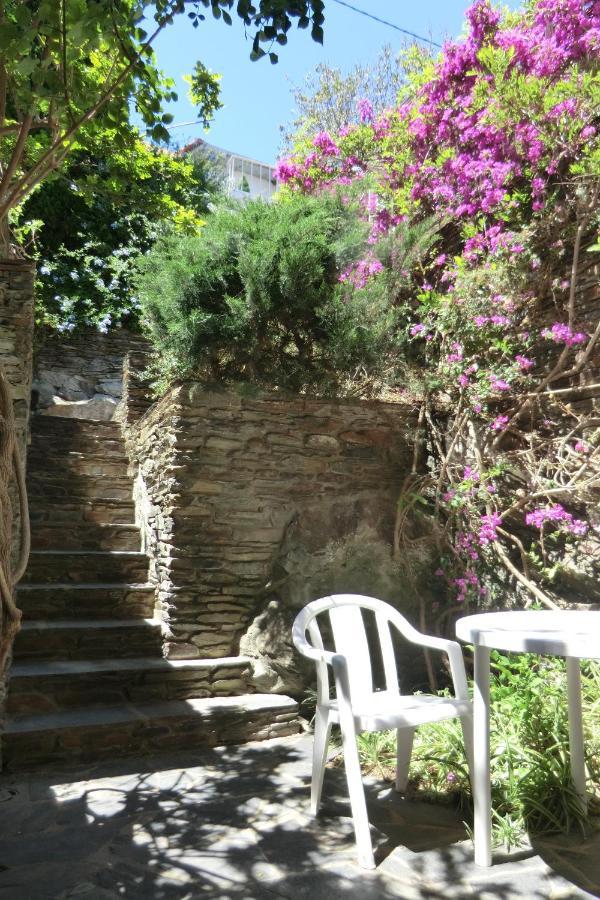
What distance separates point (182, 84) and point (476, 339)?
396 centimetres

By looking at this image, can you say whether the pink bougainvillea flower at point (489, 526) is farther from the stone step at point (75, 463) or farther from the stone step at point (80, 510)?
the stone step at point (75, 463)

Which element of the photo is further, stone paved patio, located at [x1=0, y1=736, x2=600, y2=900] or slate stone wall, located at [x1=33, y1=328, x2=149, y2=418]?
slate stone wall, located at [x1=33, y1=328, x2=149, y2=418]

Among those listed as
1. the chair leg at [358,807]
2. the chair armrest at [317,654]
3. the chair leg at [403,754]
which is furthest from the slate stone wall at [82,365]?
the chair leg at [358,807]

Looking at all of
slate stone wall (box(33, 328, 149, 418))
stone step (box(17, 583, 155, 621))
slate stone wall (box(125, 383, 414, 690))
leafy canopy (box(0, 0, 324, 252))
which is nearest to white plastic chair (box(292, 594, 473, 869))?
slate stone wall (box(125, 383, 414, 690))

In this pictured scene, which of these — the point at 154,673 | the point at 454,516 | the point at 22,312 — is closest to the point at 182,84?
the point at 22,312

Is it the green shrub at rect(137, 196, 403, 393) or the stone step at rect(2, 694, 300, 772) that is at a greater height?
the green shrub at rect(137, 196, 403, 393)

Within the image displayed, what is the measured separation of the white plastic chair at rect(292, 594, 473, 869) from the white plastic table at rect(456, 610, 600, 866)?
0.81 ft

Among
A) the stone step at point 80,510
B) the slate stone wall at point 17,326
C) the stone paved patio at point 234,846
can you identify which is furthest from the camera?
the stone step at point 80,510

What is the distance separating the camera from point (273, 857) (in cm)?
235

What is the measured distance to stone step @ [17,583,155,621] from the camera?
4.18 m

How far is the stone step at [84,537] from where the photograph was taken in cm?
486

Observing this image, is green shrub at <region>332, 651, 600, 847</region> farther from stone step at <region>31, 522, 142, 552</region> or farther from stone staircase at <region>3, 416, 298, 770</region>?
stone step at <region>31, 522, 142, 552</region>

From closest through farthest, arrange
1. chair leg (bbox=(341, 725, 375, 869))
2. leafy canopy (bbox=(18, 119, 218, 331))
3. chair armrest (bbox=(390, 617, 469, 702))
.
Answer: chair leg (bbox=(341, 725, 375, 869)) < chair armrest (bbox=(390, 617, 469, 702)) < leafy canopy (bbox=(18, 119, 218, 331))

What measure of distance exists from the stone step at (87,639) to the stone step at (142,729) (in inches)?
17.6
